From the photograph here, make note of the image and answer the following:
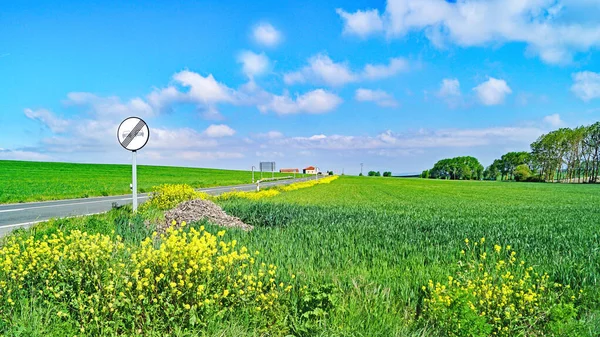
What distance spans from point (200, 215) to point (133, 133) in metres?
4.06

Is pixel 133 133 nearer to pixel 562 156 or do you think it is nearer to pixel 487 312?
pixel 487 312

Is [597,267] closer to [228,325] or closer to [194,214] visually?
[228,325]

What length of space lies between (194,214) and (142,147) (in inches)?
136

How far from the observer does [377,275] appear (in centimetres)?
533

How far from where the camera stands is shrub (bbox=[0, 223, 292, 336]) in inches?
144

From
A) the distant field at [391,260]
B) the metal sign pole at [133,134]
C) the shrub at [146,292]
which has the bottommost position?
the distant field at [391,260]

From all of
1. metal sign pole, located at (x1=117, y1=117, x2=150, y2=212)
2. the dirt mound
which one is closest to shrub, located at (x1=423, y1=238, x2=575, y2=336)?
the dirt mound

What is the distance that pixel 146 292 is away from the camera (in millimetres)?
3816

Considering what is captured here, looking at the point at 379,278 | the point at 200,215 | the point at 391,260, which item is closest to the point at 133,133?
the point at 200,215

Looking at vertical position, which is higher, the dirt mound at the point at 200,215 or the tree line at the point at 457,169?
the tree line at the point at 457,169

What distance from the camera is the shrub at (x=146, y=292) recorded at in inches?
144

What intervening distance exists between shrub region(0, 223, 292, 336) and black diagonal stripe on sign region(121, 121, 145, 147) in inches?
337

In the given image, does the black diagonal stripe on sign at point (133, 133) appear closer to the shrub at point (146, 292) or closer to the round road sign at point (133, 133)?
the round road sign at point (133, 133)

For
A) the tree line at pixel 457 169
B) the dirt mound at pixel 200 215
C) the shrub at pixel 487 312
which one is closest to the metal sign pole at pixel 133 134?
the dirt mound at pixel 200 215
